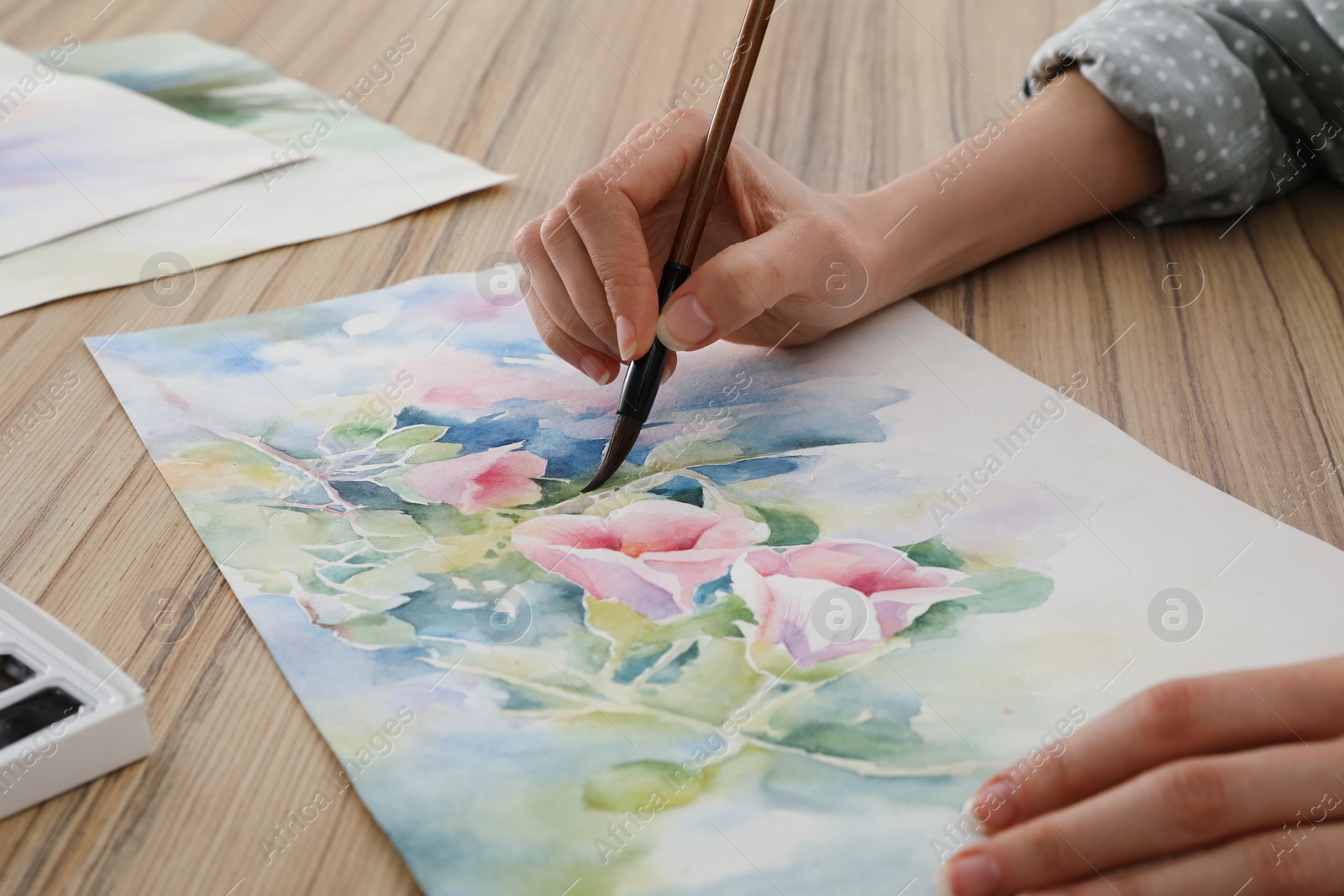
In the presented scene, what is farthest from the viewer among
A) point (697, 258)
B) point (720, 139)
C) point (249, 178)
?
point (249, 178)

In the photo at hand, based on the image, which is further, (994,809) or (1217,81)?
(1217,81)

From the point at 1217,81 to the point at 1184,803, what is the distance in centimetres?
53

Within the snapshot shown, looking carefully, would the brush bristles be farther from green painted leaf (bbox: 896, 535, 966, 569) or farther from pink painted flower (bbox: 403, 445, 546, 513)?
green painted leaf (bbox: 896, 535, 966, 569)

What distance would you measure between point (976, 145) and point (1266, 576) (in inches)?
14.4

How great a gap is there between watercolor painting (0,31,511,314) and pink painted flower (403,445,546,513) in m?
0.24

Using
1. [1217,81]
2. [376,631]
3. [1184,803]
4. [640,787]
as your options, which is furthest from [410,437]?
[1217,81]

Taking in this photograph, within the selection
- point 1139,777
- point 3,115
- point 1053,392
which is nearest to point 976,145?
point 1053,392

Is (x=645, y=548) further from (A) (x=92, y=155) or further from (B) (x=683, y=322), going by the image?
(A) (x=92, y=155)

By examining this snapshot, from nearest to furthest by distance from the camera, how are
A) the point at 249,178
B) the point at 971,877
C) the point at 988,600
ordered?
the point at 971,877
the point at 988,600
the point at 249,178

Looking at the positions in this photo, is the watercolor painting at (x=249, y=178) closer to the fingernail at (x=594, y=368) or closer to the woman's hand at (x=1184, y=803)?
the fingernail at (x=594, y=368)

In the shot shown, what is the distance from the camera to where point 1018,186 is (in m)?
0.71

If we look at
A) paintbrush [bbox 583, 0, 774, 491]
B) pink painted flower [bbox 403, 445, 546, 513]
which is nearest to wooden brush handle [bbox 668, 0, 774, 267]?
paintbrush [bbox 583, 0, 774, 491]

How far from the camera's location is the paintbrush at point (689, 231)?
0.54m

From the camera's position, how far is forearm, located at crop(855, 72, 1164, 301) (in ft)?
2.23
